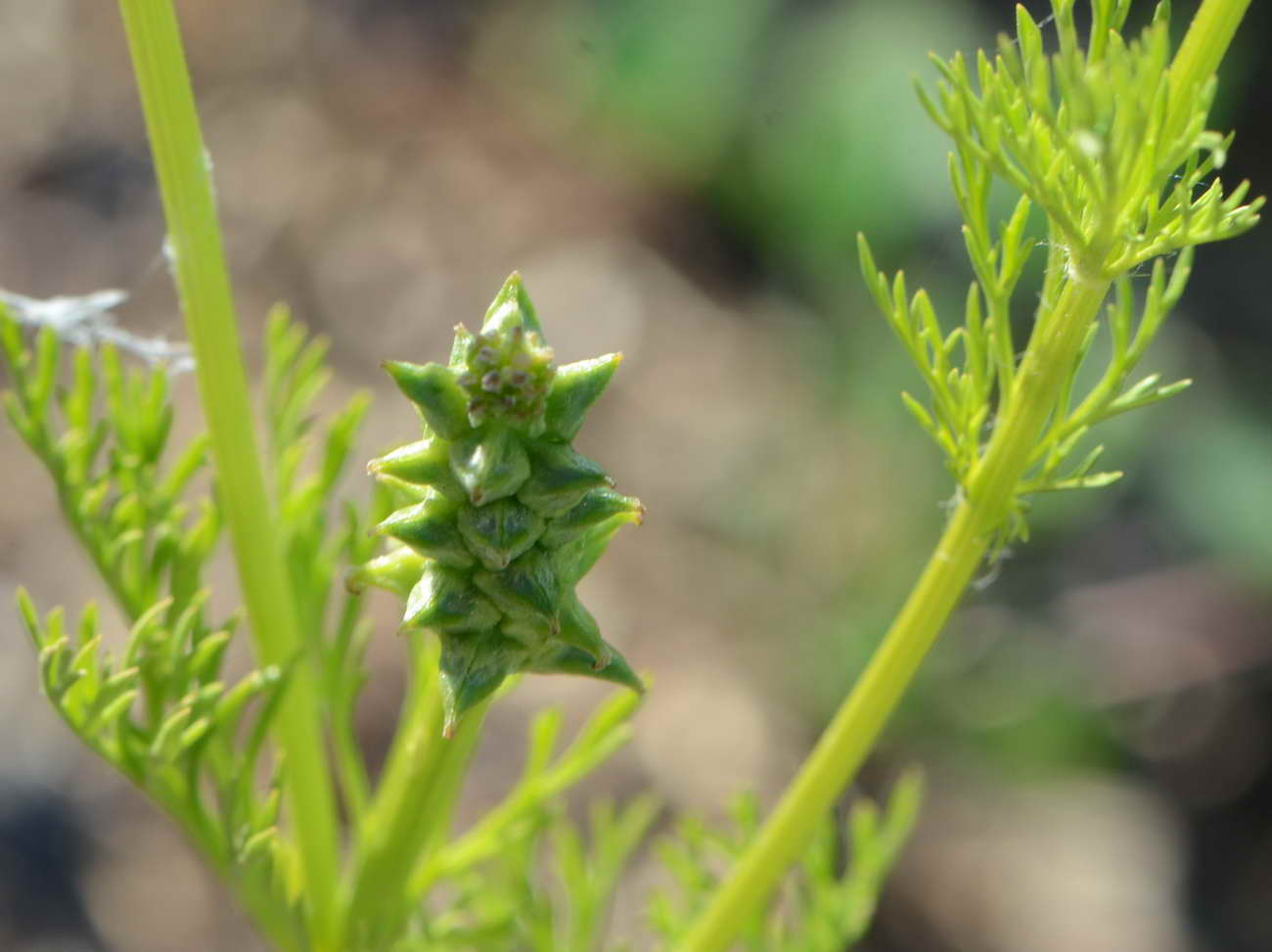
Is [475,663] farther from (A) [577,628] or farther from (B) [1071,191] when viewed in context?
(B) [1071,191]

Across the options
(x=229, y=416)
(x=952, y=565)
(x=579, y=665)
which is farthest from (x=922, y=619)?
(x=229, y=416)

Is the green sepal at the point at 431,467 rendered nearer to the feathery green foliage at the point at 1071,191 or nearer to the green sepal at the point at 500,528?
the green sepal at the point at 500,528

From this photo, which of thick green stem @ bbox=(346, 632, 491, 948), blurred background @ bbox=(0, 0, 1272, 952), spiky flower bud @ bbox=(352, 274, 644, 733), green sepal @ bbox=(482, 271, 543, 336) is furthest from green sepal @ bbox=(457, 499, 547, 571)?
blurred background @ bbox=(0, 0, 1272, 952)

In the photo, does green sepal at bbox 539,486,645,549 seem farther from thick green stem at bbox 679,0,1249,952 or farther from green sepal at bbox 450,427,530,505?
thick green stem at bbox 679,0,1249,952

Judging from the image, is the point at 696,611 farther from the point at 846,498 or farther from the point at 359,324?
the point at 359,324

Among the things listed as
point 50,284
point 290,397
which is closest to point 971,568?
point 290,397

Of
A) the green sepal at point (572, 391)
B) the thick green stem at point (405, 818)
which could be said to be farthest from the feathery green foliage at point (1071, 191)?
the thick green stem at point (405, 818)
